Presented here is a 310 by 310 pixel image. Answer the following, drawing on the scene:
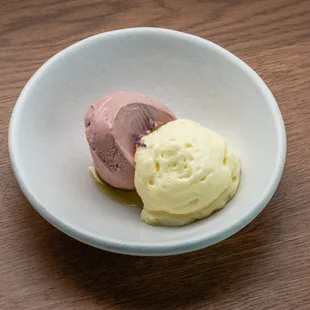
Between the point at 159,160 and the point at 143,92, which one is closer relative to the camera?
the point at 159,160

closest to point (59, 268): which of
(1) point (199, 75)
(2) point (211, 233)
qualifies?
(2) point (211, 233)

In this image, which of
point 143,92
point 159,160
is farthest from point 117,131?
point 143,92

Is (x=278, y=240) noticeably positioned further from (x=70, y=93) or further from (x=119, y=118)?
(x=70, y=93)

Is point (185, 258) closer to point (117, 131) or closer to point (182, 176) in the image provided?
point (182, 176)

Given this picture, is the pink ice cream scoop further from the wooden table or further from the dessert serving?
the wooden table

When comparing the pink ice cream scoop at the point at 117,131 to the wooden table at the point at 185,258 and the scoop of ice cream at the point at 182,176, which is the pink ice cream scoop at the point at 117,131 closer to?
the scoop of ice cream at the point at 182,176

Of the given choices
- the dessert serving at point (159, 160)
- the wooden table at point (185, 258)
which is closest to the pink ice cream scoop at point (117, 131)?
the dessert serving at point (159, 160)

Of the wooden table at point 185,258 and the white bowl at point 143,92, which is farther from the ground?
the white bowl at point 143,92
